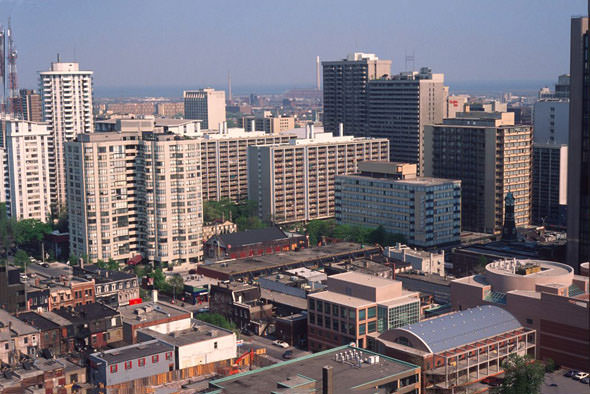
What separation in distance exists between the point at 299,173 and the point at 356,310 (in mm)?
8727

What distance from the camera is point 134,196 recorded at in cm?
1395

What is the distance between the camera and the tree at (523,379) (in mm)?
7392

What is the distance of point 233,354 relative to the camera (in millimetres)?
8859

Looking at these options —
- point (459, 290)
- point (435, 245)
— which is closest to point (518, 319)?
point (459, 290)

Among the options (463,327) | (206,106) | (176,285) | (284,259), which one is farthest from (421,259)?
(206,106)

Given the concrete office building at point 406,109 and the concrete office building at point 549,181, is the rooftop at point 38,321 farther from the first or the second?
the concrete office building at point 406,109

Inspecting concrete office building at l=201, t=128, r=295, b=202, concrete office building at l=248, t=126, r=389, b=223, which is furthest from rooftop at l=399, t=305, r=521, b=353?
concrete office building at l=201, t=128, r=295, b=202

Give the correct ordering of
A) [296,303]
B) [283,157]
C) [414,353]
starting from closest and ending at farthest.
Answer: [414,353]
[296,303]
[283,157]

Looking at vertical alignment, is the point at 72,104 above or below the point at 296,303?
above

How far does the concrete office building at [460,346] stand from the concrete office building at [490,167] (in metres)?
7.75

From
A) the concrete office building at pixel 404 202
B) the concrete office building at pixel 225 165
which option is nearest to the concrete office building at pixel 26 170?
the concrete office building at pixel 225 165

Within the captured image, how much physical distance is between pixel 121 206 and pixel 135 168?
659mm

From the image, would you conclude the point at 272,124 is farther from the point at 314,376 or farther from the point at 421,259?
the point at 314,376

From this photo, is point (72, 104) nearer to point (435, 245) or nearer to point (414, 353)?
point (435, 245)
